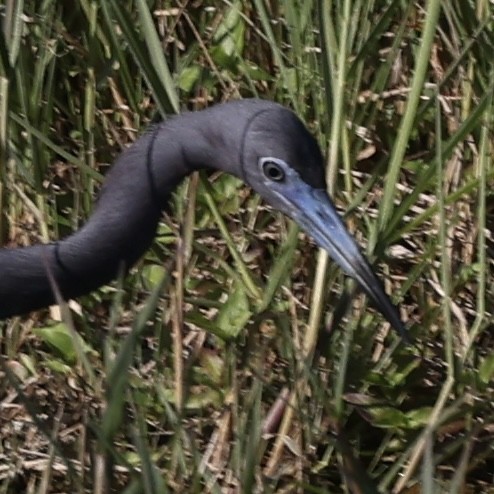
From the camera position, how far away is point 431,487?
157 cm

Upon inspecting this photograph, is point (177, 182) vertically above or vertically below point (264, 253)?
above

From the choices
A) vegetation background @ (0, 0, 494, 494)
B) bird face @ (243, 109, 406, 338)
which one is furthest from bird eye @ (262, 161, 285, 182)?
vegetation background @ (0, 0, 494, 494)

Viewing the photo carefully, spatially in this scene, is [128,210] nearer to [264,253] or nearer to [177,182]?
[177,182]

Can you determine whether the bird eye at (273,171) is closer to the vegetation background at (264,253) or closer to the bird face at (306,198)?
the bird face at (306,198)

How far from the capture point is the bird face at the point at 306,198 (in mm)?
2117

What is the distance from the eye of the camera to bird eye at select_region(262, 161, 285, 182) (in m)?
2.13

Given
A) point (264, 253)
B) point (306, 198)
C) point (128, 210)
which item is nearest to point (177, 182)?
point (128, 210)

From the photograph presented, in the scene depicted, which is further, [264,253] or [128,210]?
[264,253]

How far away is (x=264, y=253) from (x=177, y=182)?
502mm

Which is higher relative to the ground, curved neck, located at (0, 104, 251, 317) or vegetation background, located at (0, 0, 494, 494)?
curved neck, located at (0, 104, 251, 317)

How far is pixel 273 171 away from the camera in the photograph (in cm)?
214

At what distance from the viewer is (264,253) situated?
270 centimetres

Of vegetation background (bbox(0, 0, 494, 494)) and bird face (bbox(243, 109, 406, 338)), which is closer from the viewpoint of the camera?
bird face (bbox(243, 109, 406, 338))

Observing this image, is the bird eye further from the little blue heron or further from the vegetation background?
the vegetation background
